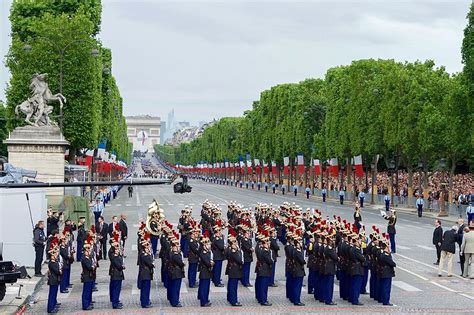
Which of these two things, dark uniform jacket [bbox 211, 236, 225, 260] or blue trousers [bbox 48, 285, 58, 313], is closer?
blue trousers [bbox 48, 285, 58, 313]

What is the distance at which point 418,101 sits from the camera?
69.2m

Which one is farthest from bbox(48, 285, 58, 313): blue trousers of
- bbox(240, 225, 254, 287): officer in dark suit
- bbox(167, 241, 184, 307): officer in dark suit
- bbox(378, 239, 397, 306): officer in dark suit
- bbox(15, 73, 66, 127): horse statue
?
bbox(15, 73, 66, 127): horse statue

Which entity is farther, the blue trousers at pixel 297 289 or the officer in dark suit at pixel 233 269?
the blue trousers at pixel 297 289

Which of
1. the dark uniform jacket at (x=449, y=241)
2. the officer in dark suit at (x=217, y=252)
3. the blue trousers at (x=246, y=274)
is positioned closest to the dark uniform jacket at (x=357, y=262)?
the blue trousers at (x=246, y=274)

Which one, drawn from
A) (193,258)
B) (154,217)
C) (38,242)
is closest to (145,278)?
(193,258)

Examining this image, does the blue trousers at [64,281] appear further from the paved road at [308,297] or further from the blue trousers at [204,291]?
the blue trousers at [204,291]

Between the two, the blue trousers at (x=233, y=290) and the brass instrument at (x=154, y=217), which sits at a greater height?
the brass instrument at (x=154, y=217)

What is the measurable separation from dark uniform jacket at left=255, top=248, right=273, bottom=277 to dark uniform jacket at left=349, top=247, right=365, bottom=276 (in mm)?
2007

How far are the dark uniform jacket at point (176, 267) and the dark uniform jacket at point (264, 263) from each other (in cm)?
185

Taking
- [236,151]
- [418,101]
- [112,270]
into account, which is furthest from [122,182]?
[236,151]

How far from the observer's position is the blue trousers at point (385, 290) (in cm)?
2212

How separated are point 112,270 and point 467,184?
6186 cm

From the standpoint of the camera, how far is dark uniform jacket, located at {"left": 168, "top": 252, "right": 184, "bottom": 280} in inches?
869

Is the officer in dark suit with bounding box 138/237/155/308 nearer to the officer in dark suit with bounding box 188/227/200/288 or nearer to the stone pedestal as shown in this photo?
the officer in dark suit with bounding box 188/227/200/288
